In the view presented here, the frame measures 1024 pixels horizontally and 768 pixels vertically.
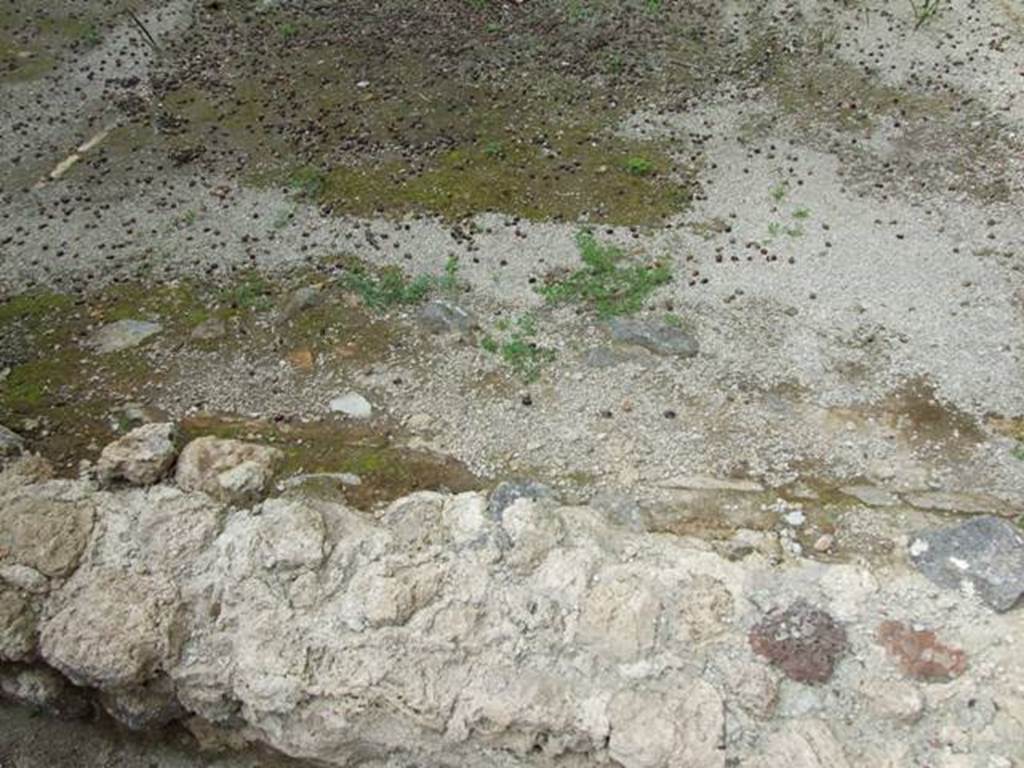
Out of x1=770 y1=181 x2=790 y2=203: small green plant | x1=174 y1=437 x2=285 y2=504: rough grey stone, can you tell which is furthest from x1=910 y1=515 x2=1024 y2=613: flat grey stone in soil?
x1=770 y1=181 x2=790 y2=203: small green plant

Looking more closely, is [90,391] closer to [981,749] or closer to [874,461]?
[874,461]

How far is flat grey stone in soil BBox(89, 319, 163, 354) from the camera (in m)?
10.2

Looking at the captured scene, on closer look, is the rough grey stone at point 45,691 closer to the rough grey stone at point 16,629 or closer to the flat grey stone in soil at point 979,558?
the rough grey stone at point 16,629

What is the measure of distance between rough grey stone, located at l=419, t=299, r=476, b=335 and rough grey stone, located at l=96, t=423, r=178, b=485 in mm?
3086

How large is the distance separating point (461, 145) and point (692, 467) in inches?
258

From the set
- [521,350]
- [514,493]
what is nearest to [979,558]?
[514,493]

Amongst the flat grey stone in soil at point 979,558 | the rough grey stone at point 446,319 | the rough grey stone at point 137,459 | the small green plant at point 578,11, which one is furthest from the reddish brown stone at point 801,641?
the small green plant at point 578,11

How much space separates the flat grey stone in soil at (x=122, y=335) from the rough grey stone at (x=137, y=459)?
224 centimetres

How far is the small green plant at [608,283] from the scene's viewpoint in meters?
10.4

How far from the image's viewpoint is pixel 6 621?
274 inches

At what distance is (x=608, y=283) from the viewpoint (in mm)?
10680

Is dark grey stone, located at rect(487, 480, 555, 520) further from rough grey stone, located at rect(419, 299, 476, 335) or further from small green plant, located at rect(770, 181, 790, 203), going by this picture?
small green plant, located at rect(770, 181, 790, 203)

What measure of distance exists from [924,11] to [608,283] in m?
8.22

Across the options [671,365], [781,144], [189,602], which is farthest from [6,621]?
[781,144]
